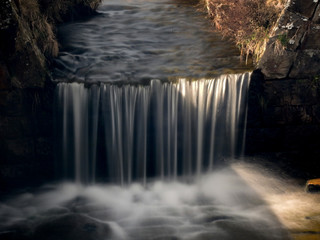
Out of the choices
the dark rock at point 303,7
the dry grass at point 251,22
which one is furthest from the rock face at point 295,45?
the dry grass at point 251,22

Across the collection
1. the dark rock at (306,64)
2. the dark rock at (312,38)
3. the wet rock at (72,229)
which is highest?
the dark rock at (312,38)

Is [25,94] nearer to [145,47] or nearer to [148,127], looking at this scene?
[148,127]

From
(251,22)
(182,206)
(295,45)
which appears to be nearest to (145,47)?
(251,22)

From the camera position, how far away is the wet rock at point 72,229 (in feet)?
18.8

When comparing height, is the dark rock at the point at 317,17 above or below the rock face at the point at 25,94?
above

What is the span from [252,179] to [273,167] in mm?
524

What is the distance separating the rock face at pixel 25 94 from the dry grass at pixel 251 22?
12.0 feet

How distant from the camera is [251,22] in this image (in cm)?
772

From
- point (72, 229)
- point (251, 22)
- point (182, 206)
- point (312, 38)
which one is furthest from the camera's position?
point (251, 22)

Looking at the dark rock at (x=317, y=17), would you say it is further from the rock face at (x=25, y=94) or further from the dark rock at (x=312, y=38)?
the rock face at (x=25, y=94)

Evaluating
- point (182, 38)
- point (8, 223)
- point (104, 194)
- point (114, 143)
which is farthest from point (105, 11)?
point (8, 223)

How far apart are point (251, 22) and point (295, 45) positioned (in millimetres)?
1212

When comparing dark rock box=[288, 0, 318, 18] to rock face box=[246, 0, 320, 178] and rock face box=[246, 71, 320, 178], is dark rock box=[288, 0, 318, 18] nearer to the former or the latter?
rock face box=[246, 0, 320, 178]

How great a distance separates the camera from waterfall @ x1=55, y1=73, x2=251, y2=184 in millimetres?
6887
